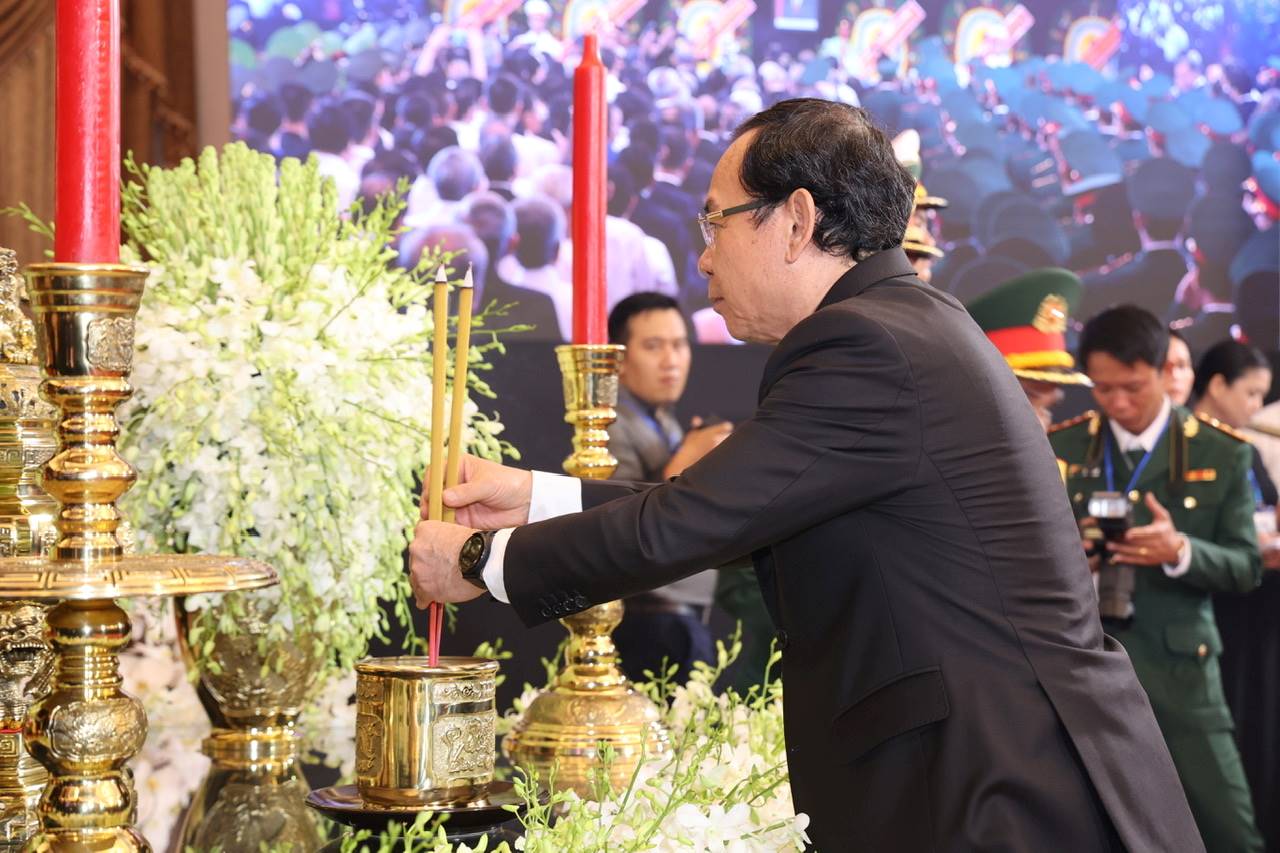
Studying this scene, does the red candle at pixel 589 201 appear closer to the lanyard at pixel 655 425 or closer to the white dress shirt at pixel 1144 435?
the lanyard at pixel 655 425

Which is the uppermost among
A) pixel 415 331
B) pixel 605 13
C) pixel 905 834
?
pixel 605 13

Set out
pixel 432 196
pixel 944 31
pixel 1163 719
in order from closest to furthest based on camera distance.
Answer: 1. pixel 1163 719
2. pixel 432 196
3. pixel 944 31

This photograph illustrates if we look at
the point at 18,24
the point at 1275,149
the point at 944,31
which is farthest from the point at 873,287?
the point at 1275,149

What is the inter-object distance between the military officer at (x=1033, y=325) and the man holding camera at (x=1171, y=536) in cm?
43

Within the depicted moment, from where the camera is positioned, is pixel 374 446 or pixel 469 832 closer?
pixel 469 832

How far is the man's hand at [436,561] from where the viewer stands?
3.99ft

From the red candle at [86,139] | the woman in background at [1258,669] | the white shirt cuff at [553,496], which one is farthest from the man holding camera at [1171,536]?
the red candle at [86,139]

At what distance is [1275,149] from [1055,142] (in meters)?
0.79

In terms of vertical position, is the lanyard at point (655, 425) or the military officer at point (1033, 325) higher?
the military officer at point (1033, 325)

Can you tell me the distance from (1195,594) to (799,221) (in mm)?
2417

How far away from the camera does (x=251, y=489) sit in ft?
4.16

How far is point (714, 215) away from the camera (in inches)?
54.1

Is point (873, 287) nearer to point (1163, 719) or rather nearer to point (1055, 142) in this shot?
point (1163, 719)

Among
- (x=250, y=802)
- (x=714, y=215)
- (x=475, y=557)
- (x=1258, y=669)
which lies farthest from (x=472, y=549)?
(x=1258, y=669)
